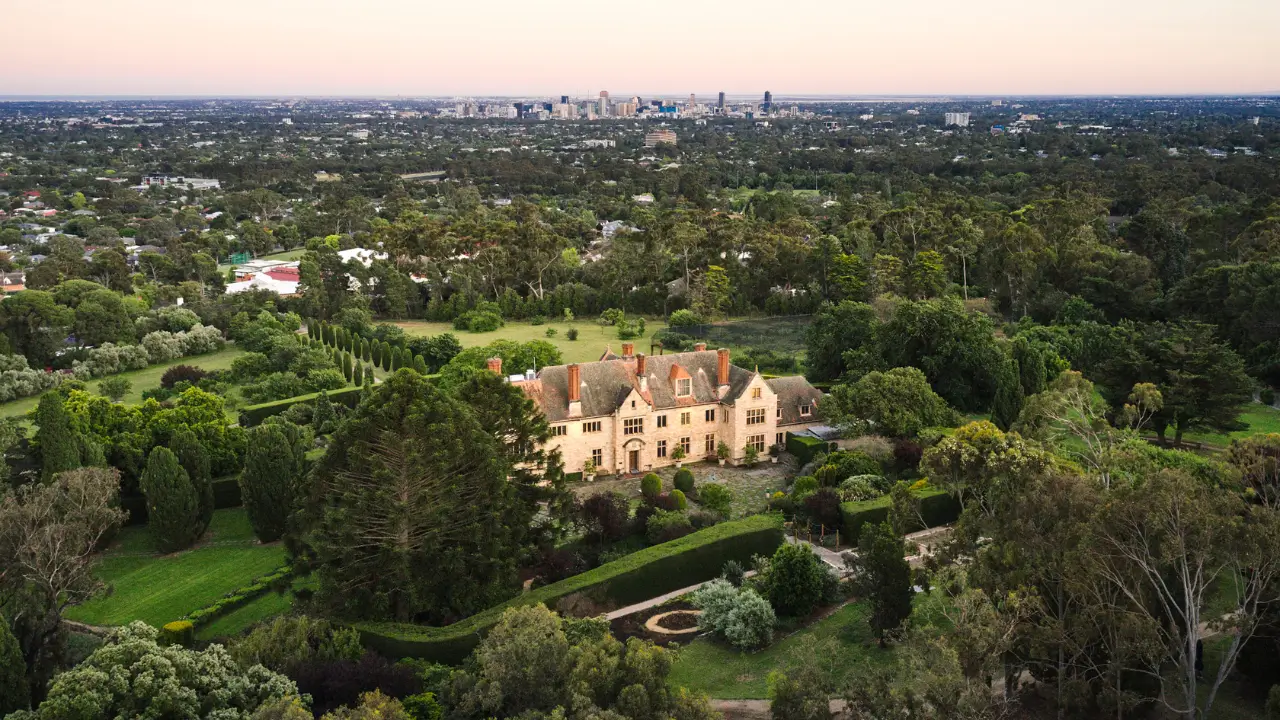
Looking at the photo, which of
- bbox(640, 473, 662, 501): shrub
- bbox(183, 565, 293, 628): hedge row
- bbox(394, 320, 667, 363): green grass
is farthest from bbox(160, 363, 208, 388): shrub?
bbox(640, 473, 662, 501): shrub

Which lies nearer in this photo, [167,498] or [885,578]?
[885,578]

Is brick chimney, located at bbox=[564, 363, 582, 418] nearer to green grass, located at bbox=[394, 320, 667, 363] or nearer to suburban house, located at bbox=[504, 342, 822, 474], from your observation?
suburban house, located at bbox=[504, 342, 822, 474]

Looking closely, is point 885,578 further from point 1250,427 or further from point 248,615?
point 1250,427

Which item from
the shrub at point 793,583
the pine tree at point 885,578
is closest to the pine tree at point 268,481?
the shrub at point 793,583

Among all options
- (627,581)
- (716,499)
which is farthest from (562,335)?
(627,581)

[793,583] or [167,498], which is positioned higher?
[167,498]

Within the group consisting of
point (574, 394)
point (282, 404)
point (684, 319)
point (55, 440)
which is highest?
point (574, 394)

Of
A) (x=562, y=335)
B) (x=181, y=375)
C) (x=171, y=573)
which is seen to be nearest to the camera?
(x=171, y=573)

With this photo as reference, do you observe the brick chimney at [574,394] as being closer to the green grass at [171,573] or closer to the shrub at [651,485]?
the shrub at [651,485]

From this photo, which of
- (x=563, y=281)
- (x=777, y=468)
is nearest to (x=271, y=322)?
(x=563, y=281)
